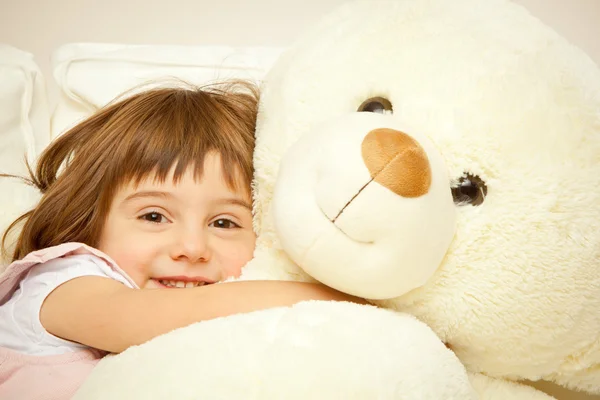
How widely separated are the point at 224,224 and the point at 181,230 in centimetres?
9

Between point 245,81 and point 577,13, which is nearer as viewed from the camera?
point 245,81

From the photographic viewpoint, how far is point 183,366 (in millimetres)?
533

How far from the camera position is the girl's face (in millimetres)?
852

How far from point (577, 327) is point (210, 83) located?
921 millimetres

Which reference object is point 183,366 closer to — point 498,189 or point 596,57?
point 498,189

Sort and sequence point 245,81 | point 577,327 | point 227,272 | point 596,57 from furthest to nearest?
point 596,57, point 245,81, point 227,272, point 577,327

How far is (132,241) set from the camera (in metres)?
0.87

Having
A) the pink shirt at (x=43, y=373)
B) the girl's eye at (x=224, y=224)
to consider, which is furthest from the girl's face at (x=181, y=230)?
the pink shirt at (x=43, y=373)

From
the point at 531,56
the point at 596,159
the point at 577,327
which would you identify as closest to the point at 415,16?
the point at 531,56

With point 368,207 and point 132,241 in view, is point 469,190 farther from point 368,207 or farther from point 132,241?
point 132,241

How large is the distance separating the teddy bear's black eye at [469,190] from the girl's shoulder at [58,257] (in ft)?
1.54

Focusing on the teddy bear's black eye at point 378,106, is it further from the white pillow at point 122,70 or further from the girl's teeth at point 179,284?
the white pillow at point 122,70

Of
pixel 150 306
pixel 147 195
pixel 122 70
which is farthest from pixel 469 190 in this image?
pixel 122 70

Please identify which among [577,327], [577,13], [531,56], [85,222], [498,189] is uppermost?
[577,13]
